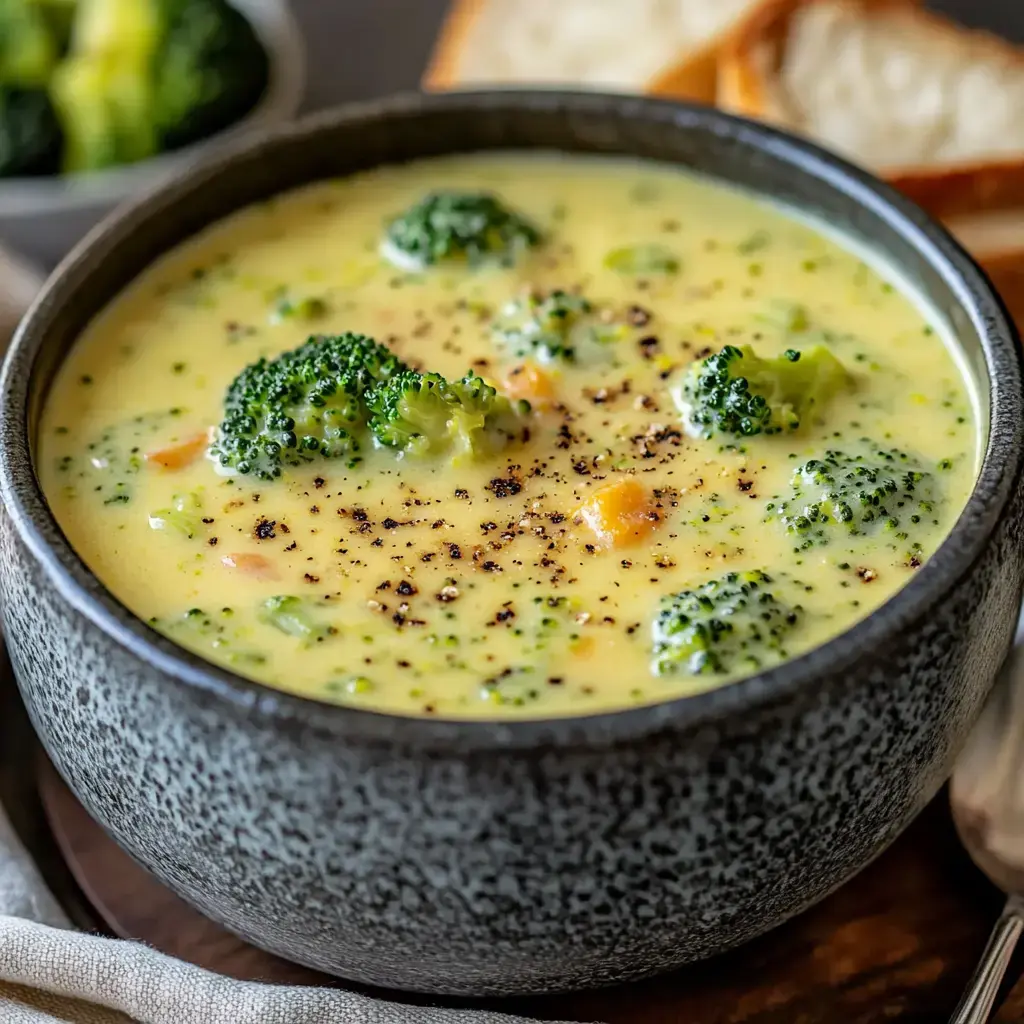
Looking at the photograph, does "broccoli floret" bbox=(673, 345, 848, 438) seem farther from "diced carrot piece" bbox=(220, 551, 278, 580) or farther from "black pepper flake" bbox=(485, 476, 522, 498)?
"diced carrot piece" bbox=(220, 551, 278, 580)

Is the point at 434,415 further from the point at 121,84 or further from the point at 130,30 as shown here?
the point at 130,30

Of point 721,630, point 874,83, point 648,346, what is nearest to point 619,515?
point 721,630

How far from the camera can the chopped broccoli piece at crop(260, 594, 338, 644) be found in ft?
5.81

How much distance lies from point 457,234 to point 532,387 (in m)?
0.38

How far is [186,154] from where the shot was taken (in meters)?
3.46

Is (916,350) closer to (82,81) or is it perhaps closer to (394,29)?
(82,81)

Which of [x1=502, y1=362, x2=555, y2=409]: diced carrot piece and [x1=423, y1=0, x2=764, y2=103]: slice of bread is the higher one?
[x1=502, y1=362, x2=555, y2=409]: diced carrot piece

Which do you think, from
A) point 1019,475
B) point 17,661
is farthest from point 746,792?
point 17,661

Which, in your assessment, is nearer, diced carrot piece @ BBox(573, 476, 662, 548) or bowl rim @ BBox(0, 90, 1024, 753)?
bowl rim @ BBox(0, 90, 1024, 753)

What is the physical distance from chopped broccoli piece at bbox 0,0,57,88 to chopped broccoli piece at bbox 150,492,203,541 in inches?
78.6

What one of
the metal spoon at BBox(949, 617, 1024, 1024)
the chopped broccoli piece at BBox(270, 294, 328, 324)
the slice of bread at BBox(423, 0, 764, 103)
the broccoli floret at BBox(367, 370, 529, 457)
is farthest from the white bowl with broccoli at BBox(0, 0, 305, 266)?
the metal spoon at BBox(949, 617, 1024, 1024)

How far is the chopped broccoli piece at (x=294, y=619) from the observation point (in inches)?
69.7

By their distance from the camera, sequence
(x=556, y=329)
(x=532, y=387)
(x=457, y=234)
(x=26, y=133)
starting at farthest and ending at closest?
(x=26, y=133)
(x=457, y=234)
(x=556, y=329)
(x=532, y=387)

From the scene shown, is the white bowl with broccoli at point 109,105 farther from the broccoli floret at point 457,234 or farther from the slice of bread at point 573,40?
the broccoli floret at point 457,234
